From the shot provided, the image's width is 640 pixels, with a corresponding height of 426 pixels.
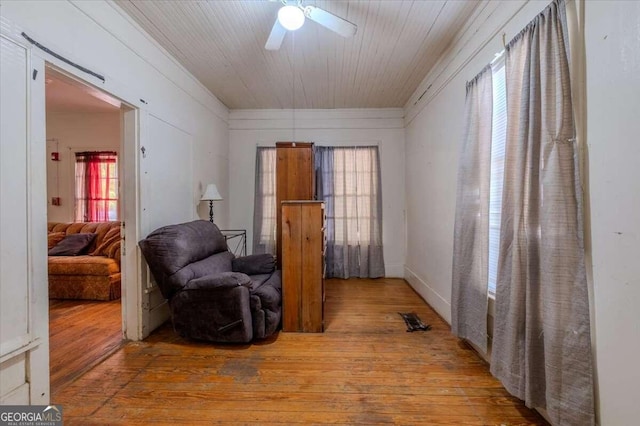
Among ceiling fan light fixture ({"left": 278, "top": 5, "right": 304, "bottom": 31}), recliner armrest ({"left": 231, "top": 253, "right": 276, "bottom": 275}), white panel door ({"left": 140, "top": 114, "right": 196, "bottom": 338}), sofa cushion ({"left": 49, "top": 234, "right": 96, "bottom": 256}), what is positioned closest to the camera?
ceiling fan light fixture ({"left": 278, "top": 5, "right": 304, "bottom": 31})

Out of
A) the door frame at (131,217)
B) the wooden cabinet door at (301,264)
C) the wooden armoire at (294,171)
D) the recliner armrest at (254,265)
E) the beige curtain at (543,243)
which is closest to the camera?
the beige curtain at (543,243)

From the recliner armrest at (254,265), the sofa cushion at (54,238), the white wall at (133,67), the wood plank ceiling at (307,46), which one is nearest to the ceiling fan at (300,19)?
the wood plank ceiling at (307,46)

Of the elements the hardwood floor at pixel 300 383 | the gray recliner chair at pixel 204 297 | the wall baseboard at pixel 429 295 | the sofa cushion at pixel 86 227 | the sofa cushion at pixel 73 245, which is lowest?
the hardwood floor at pixel 300 383

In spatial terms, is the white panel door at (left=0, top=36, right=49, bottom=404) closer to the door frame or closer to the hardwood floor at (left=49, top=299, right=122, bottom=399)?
the hardwood floor at (left=49, top=299, right=122, bottom=399)

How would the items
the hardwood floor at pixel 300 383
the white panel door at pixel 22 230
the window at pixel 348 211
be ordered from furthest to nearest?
the window at pixel 348 211
the hardwood floor at pixel 300 383
the white panel door at pixel 22 230

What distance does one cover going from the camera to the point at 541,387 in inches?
53.9

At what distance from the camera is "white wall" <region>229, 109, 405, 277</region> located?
4.25 metres

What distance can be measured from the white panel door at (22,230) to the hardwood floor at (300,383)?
1.17 ft

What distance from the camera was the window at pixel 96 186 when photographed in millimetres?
4301

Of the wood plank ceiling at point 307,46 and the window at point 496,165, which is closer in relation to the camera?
the window at point 496,165

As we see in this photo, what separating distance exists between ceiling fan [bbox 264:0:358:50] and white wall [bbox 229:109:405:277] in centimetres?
224

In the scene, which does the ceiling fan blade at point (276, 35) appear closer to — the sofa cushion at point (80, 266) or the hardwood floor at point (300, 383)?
the hardwood floor at point (300, 383)

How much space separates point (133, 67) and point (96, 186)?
311 centimetres

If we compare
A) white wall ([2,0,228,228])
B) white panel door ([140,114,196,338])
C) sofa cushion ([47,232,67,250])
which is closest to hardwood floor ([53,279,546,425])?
white panel door ([140,114,196,338])
